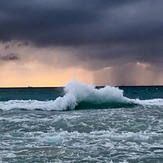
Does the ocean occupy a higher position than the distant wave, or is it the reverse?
the distant wave

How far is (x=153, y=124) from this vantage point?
1873cm

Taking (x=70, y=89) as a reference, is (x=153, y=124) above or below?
below

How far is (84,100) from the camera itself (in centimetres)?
3291

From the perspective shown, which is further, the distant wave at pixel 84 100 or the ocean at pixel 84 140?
the distant wave at pixel 84 100

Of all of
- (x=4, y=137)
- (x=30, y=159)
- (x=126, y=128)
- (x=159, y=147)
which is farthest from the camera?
(x=126, y=128)

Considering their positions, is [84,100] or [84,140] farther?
[84,100]

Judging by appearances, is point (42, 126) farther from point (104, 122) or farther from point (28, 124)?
point (104, 122)

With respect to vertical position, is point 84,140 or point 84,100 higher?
point 84,100

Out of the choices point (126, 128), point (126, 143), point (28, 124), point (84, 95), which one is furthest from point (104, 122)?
point (84, 95)

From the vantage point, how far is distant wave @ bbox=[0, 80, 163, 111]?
31031 mm

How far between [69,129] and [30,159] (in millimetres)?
5873

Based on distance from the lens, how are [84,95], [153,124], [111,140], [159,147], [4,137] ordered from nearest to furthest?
[159,147] < [111,140] < [4,137] < [153,124] < [84,95]

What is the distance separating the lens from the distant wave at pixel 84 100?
3103cm

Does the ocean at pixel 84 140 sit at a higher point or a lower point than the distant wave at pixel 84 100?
lower
